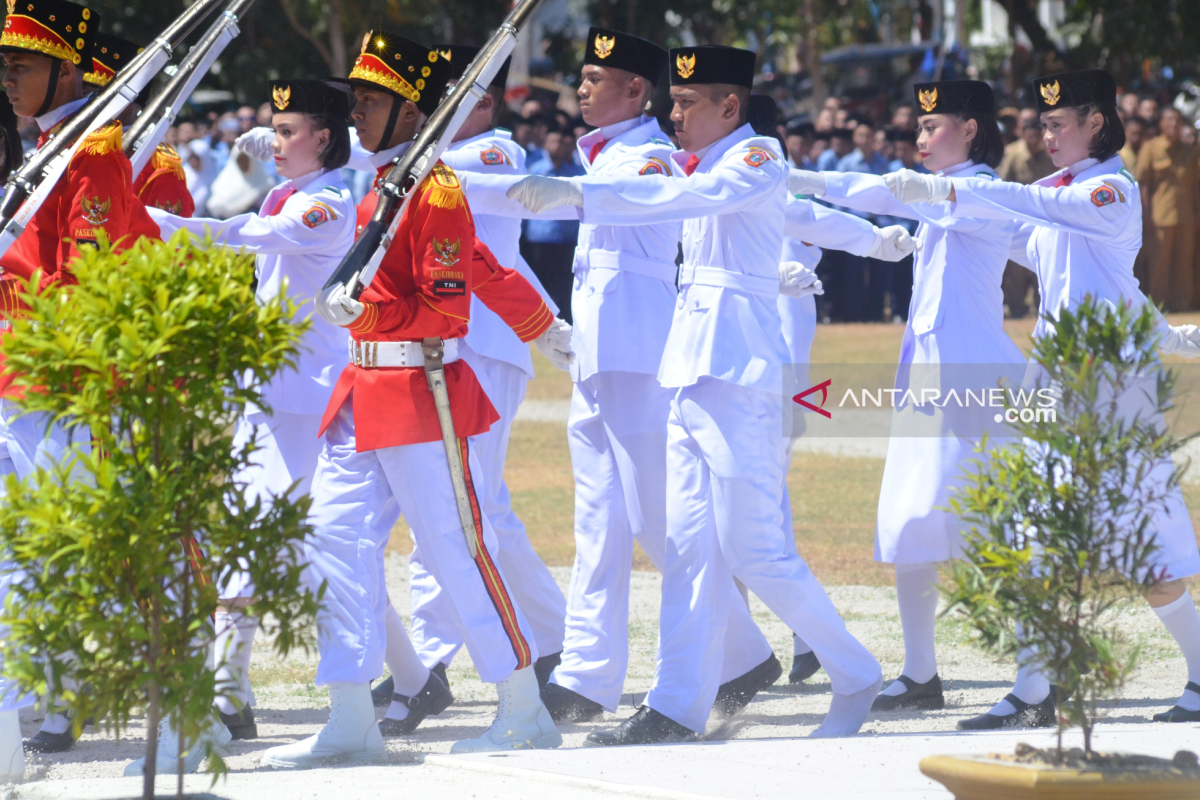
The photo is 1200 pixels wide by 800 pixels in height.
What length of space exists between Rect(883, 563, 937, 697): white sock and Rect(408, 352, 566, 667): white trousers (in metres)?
1.22

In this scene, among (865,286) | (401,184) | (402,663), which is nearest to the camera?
(401,184)

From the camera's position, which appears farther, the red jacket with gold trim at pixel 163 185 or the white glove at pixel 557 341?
the red jacket with gold trim at pixel 163 185

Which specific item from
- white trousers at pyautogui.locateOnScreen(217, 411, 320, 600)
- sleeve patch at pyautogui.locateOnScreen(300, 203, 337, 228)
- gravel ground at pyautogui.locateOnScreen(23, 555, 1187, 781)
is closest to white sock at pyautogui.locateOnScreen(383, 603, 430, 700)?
gravel ground at pyautogui.locateOnScreen(23, 555, 1187, 781)

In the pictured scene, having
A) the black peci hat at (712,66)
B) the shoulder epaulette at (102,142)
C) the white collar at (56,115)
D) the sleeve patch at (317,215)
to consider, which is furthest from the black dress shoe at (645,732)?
the white collar at (56,115)

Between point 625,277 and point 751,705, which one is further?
point 751,705

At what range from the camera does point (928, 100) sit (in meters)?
5.92

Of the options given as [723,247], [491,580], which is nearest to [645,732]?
[491,580]

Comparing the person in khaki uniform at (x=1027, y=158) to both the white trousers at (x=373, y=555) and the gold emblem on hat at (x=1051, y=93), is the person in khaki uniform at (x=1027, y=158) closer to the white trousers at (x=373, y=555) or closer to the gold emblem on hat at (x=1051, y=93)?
the gold emblem on hat at (x=1051, y=93)

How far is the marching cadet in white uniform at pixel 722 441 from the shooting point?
16.3ft

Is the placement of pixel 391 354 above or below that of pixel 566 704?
above

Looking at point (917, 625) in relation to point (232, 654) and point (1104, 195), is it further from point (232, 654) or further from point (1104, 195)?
point (232, 654)

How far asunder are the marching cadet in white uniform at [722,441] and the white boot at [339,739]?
28.1 inches

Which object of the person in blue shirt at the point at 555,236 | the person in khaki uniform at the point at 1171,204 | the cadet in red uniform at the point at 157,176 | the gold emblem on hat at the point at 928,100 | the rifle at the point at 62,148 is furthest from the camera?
the person in blue shirt at the point at 555,236

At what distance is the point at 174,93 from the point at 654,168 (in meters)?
1.60
